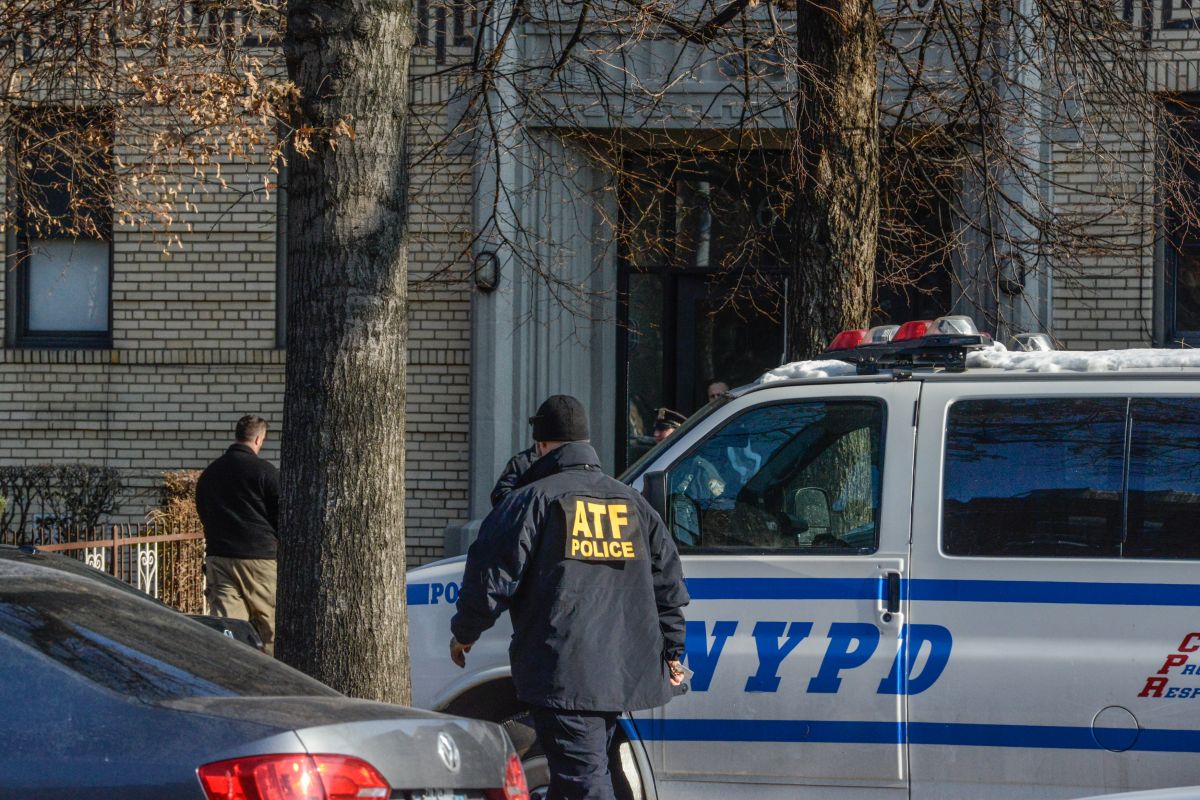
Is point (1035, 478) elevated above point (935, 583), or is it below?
above

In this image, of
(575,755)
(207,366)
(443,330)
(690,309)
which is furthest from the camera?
(690,309)

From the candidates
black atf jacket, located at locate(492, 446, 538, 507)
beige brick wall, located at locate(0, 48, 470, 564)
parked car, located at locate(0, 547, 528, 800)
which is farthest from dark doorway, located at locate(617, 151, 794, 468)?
parked car, located at locate(0, 547, 528, 800)

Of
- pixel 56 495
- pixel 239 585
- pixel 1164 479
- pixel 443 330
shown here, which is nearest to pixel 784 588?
pixel 1164 479

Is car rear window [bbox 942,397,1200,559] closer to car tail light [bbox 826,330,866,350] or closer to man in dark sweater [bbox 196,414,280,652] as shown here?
car tail light [bbox 826,330,866,350]

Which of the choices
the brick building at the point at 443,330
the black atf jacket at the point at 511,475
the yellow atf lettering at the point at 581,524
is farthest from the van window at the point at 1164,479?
the brick building at the point at 443,330

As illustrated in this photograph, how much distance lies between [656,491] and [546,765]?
1080mm

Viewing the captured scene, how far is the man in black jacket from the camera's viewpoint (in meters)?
4.60

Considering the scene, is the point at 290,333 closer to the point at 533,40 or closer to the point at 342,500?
the point at 342,500

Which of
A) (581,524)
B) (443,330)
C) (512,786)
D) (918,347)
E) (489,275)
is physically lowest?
(512,786)

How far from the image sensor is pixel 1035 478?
4867 millimetres

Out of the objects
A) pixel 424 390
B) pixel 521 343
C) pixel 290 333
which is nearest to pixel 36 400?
pixel 424 390

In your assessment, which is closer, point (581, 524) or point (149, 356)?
point (581, 524)

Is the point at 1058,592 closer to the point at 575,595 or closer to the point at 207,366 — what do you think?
the point at 575,595

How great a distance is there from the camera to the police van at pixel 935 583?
4.68 meters
